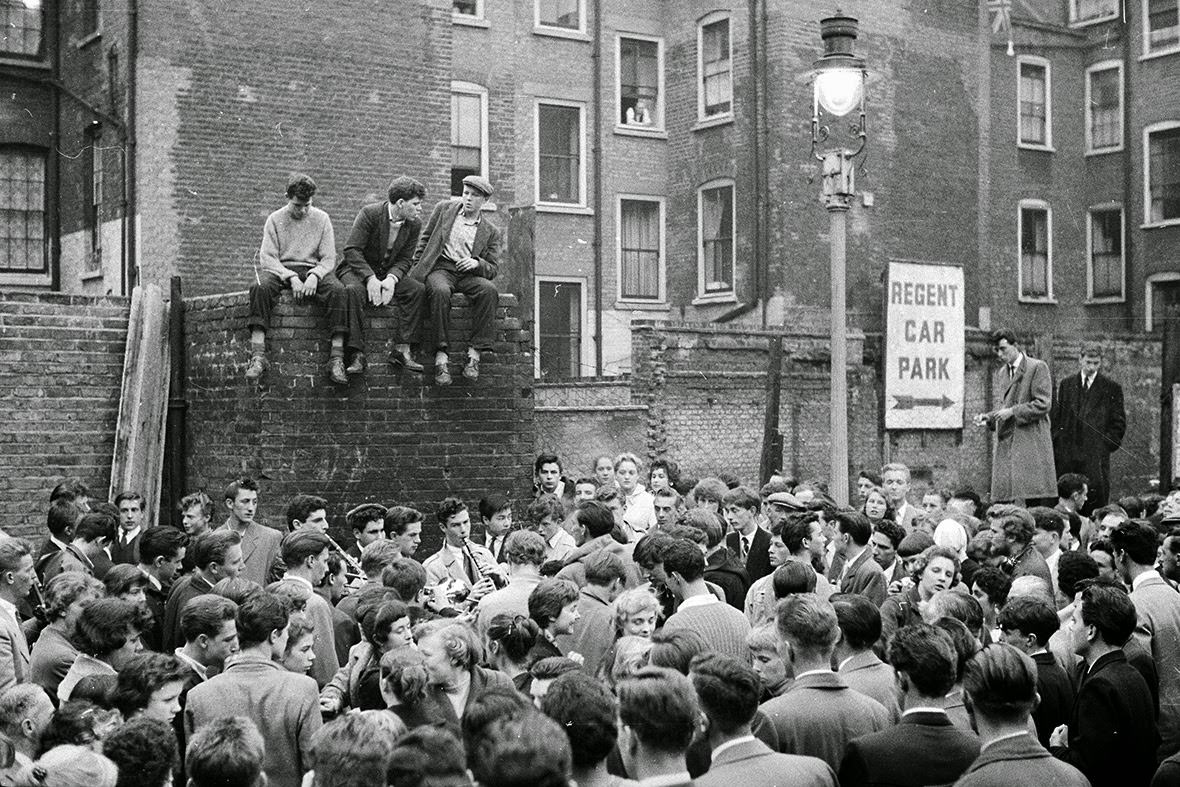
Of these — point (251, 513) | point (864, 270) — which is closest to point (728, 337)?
point (864, 270)

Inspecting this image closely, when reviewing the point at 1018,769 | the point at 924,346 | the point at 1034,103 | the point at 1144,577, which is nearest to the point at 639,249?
the point at 924,346

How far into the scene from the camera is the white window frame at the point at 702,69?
92.6 feet

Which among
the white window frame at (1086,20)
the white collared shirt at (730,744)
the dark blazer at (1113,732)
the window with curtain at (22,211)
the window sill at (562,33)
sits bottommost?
the dark blazer at (1113,732)

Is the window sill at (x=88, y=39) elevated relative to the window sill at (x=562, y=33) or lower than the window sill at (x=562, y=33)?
lower

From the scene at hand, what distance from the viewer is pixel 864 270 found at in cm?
2684

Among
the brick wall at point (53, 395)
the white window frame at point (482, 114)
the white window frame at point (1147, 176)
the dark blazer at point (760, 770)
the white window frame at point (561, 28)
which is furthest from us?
the white window frame at point (1147, 176)

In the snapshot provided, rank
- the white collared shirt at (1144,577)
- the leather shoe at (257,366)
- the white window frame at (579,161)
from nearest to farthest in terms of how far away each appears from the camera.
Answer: the white collared shirt at (1144,577), the leather shoe at (257,366), the white window frame at (579,161)

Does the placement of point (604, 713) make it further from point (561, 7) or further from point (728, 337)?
point (561, 7)

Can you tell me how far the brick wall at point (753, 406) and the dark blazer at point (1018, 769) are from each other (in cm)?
1514

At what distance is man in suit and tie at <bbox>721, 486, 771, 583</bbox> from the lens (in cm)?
962

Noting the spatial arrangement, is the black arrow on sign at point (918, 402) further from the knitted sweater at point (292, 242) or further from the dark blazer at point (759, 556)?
the knitted sweater at point (292, 242)

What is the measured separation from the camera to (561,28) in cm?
2966

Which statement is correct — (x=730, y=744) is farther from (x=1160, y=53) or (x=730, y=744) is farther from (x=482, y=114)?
(x=1160, y=53)

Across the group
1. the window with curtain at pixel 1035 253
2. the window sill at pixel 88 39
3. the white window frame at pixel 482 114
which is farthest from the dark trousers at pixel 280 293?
the window with curtain at pixel 1035 253
